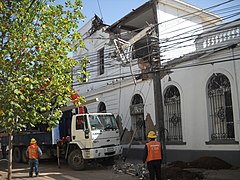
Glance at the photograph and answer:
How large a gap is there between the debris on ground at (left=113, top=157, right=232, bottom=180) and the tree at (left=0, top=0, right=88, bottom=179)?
14.5 feet

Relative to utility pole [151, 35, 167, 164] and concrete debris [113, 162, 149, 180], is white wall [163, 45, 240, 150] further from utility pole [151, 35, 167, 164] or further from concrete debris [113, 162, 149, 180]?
concrete debris [113, 162, 149, 180]

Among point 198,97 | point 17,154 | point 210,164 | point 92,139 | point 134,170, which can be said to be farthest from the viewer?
point 17,154

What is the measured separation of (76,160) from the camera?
13.7 meters

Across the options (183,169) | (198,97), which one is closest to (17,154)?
(183,169)

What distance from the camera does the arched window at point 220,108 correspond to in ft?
39.7

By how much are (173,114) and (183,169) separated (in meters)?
3.71

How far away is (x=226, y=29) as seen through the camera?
1215 cm

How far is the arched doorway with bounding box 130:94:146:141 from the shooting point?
16.5 meters

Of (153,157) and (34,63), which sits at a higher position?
(34,63)

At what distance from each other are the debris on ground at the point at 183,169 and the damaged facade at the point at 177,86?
2.23ft

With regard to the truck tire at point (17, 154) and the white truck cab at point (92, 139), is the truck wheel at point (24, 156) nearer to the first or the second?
the truck tire at point (17, 154)

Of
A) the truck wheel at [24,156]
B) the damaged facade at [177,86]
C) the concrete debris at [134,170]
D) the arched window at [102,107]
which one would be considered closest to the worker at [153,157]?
the concrete debris at [134,170]

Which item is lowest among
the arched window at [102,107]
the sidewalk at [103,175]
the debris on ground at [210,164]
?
the sidewalk at [103,175]

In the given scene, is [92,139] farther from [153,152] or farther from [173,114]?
[153,152]
